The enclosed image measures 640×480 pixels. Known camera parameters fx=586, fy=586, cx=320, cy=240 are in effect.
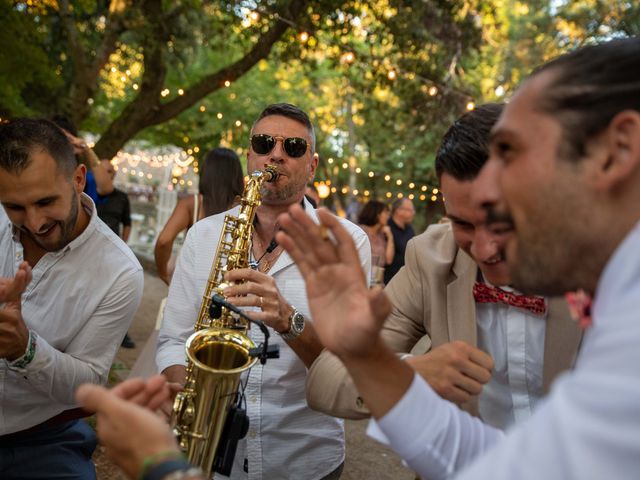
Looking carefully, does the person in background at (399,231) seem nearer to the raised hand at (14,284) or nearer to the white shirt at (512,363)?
the white shirt at (512,363)

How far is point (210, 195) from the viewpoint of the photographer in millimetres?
5293

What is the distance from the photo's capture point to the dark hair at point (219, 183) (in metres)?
5.26

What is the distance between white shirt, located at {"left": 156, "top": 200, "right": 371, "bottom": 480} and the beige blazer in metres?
0.47

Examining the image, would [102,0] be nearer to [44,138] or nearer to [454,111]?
[454,111]

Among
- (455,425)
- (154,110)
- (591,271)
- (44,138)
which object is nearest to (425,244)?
(455,425)

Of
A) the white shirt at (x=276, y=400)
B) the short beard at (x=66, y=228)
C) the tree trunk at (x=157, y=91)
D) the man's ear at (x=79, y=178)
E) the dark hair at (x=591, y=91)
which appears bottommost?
the white shirt at (x=276, y=400)

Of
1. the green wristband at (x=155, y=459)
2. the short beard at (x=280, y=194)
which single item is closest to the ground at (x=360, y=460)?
the short beard at (x=280, y=194)

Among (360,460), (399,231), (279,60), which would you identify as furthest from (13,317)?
(279,60)

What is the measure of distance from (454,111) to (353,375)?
50.5 feet

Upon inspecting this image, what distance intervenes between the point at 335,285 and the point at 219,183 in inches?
151

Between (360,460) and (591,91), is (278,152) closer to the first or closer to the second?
(591,91)

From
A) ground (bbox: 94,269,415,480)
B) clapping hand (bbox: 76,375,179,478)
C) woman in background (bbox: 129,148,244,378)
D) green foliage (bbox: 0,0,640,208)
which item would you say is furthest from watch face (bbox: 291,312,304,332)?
green foliage (bbox: 0,0,640,208)

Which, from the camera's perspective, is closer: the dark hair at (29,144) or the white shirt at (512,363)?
the white shirt at (512,363)

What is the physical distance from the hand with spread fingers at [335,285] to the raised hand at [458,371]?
0.44 meters
